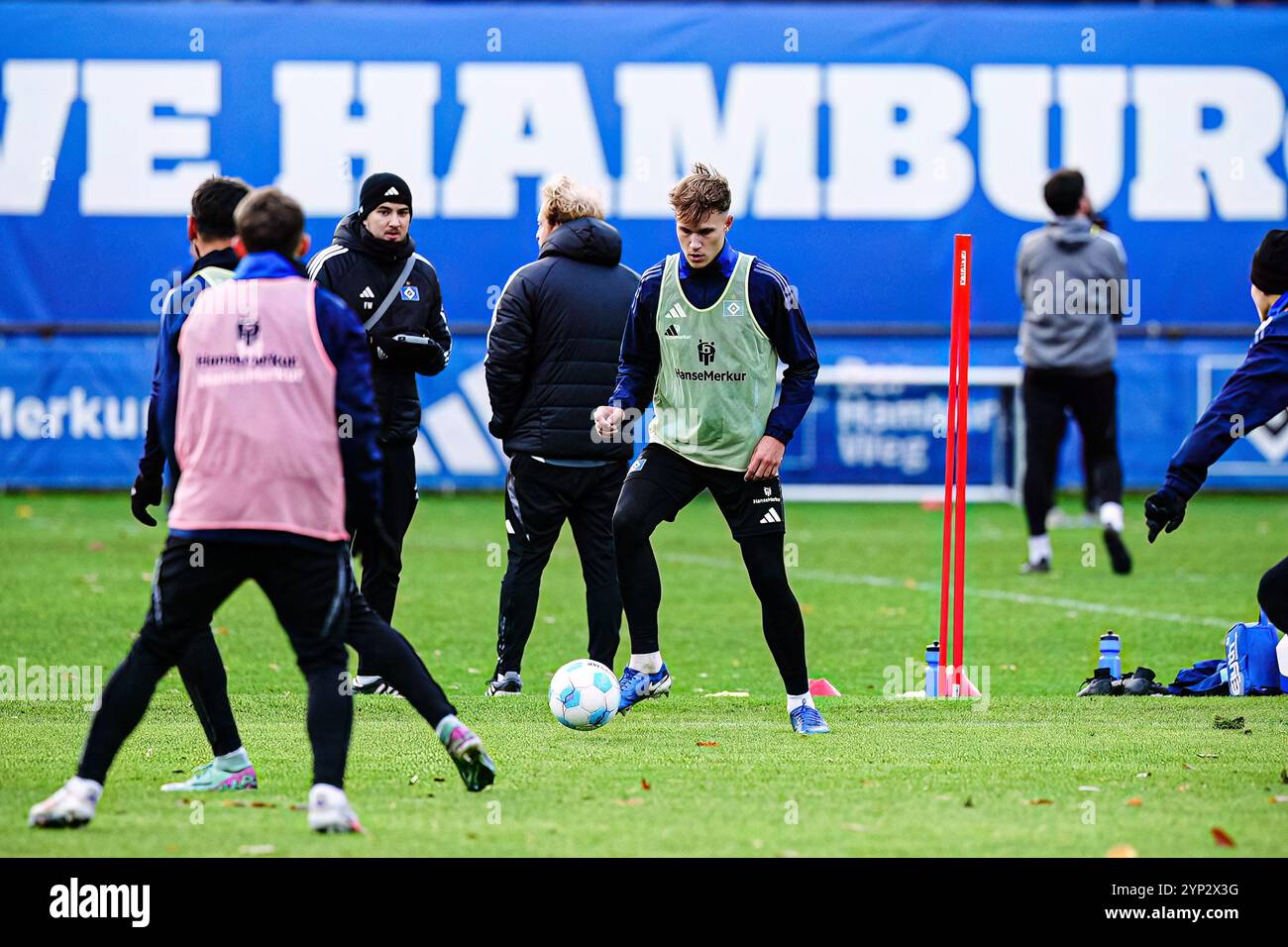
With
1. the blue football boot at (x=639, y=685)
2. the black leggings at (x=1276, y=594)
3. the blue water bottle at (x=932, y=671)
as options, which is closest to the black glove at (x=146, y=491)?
the blue football boot at (x=639, y=685)

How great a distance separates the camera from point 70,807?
17.8ft

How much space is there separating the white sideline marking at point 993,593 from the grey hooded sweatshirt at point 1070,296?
1745 millimetres

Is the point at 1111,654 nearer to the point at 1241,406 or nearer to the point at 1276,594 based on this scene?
the point at 1276,594

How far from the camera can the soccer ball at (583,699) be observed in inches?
293

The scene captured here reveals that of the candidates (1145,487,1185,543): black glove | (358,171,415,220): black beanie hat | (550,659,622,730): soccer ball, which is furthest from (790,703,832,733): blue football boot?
(358,171,415,220): black beanie hat

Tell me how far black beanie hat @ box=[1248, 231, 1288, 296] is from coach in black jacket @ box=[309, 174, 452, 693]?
3.40 metres

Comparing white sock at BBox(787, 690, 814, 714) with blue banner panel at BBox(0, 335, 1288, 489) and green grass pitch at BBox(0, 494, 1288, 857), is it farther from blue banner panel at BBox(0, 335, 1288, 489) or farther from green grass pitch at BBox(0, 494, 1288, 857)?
blue banner panel at BBox(0, 335, 1288, 489)

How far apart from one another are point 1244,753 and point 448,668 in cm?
411

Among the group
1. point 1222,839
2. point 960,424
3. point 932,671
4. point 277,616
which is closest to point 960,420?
point 960,424

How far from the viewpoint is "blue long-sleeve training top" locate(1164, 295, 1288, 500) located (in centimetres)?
652

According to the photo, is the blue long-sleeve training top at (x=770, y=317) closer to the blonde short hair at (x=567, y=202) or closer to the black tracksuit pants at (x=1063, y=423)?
the blonde short hair at (x=567, y=202)
